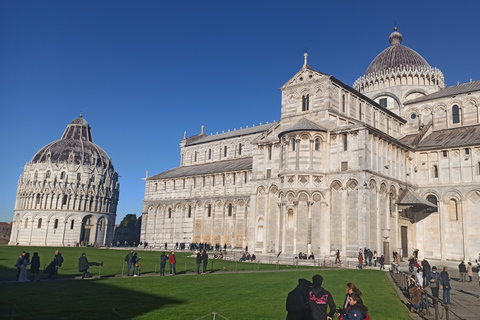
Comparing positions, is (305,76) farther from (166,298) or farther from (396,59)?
(166,298)

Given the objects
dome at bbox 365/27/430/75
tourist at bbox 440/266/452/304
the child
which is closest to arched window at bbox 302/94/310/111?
dome at bbox 365/27/430/75

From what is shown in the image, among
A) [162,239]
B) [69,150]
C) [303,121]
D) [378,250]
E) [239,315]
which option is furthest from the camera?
[69,150]

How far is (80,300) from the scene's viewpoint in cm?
1334

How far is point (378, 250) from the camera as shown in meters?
36.0

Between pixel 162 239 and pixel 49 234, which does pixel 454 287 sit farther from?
pixel 49 234

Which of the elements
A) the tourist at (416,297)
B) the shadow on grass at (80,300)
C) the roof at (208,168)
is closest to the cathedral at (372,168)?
the roof at (208,168)

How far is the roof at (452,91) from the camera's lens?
153 feet

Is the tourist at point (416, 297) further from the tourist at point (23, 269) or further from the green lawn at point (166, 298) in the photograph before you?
the tourist at point (23, 269)

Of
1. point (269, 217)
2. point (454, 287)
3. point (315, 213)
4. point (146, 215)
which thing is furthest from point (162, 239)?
point (454, 287)

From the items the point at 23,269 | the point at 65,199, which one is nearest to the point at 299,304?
the point at 23,269

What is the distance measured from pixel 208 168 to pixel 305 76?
93.6ft

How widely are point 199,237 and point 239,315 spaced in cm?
5023

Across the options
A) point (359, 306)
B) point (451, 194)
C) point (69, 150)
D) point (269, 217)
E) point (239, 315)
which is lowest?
point (239, 315)

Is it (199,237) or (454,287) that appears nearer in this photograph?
(454,287)
